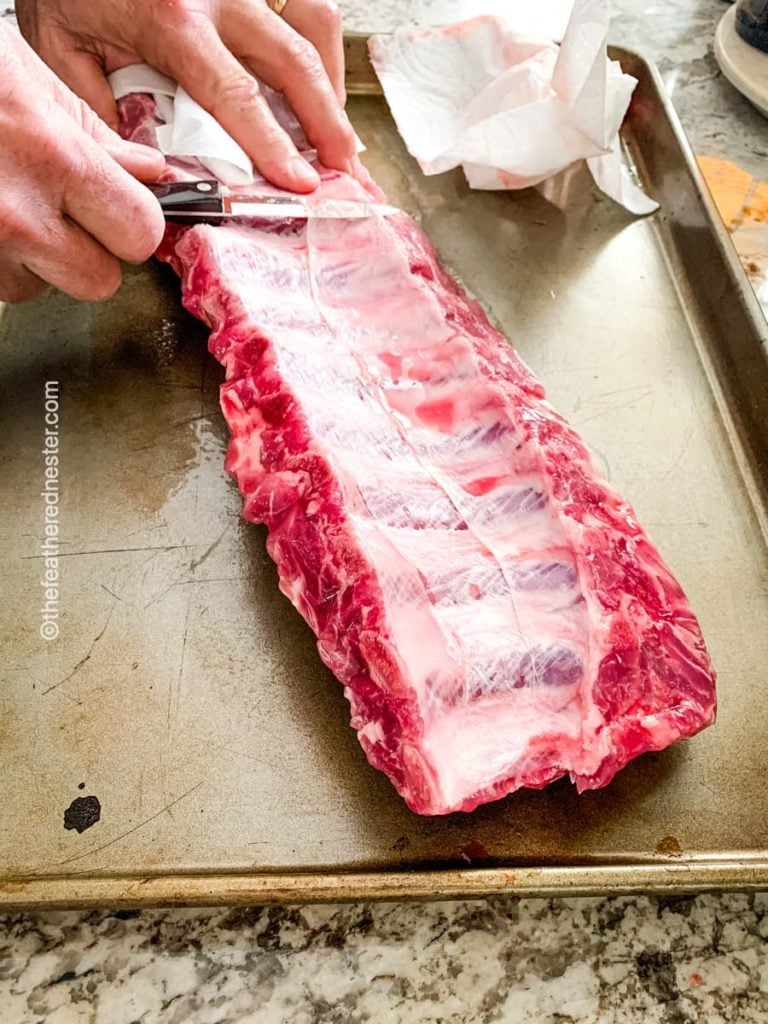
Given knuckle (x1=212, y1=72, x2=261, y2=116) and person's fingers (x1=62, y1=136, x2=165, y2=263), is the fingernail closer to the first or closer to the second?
knuckle (x1=212, y1=72, x2=261, y2=116)

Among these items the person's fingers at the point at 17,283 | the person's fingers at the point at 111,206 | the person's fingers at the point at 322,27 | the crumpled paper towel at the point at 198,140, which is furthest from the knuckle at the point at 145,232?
the person's fingers at the point at 322,27

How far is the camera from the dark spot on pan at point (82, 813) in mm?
1391

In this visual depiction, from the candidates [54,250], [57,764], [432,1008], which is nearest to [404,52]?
[54,250]

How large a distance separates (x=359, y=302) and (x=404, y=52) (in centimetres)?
121

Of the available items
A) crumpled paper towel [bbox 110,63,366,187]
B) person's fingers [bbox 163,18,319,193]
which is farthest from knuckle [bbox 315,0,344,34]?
crumpled paper towel [bbox 110,63,366,187]

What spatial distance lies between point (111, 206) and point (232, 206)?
0.41 m

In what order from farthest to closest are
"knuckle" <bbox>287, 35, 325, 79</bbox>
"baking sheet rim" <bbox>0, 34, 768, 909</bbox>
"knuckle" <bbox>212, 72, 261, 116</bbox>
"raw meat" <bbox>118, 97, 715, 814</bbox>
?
"knuckle" <bbox>287, 35, 325, 79</bbox>, "knuckle" <bbox>212, 72, 261, 116</bbox>, "raw meat" <bbox>118, 97, 715, 814</bbox>, "baking sheet rim" <bbox>0, 34, 768, 909</bbox>

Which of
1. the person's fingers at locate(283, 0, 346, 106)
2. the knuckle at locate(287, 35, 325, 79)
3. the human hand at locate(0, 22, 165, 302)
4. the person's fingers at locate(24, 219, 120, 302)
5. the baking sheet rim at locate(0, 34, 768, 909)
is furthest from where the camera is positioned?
the person's fingers at locate(283, 0, 346, 106)

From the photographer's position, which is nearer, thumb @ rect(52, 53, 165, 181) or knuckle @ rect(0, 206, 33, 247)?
knuckle @ rect(0, 206, 33, 247)

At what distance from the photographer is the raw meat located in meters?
1.37

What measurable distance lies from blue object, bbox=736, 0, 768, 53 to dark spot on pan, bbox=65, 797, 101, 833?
2.99 metres

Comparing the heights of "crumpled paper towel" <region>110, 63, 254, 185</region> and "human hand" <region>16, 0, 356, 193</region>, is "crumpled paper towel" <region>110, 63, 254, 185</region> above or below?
below

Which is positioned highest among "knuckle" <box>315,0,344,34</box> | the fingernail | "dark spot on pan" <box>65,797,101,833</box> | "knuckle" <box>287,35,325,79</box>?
"knuckle" <box>315,0,344,34</box>

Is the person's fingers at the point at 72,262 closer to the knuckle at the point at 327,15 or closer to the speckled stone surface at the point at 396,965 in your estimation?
the knuckle at the point at 327,15
